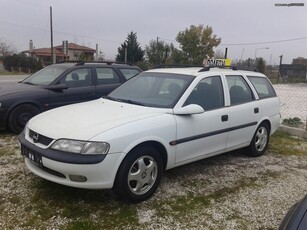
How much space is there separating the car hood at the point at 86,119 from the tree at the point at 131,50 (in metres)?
35.1

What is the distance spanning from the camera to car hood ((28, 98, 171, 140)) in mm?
3287

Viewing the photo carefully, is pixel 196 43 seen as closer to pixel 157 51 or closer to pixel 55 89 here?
pixel 157 51

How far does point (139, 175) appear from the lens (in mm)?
3508

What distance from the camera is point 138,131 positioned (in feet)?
11.2

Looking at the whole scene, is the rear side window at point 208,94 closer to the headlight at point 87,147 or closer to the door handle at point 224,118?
the door handle at point 224,118

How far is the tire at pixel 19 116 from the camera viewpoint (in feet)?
20.2

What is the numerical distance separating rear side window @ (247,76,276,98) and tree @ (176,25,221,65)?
95.0 feet

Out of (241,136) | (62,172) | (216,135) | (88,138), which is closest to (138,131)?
(88,138)

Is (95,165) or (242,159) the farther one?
(242,159)

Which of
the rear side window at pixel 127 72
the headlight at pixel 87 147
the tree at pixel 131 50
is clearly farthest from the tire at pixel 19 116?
the tree at pixel 131 50

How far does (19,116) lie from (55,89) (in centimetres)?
89

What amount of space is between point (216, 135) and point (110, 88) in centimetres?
366

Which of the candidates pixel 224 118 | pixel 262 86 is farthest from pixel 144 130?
pixel 262 86

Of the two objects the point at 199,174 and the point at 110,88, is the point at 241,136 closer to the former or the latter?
the point at 199,174
